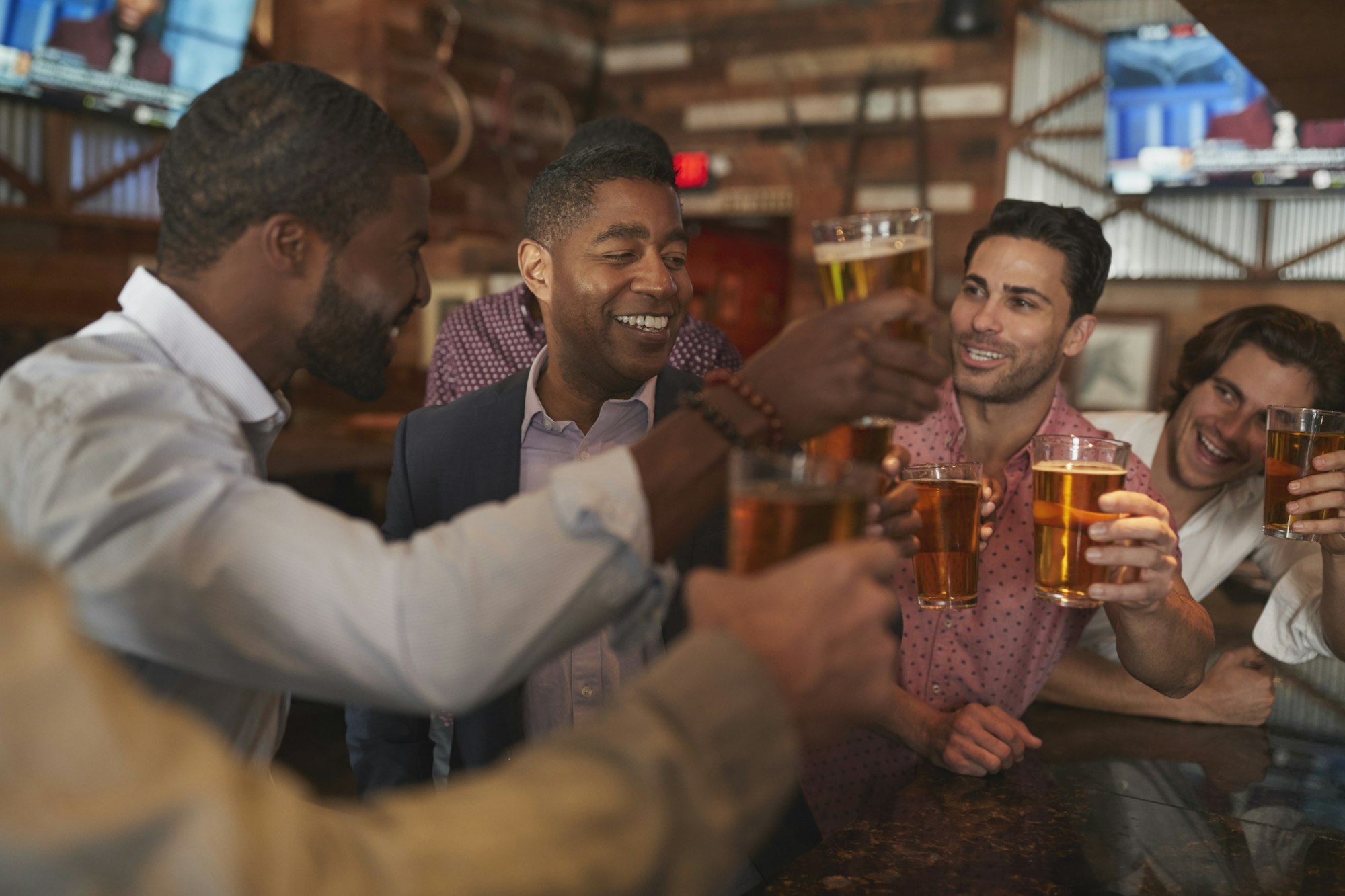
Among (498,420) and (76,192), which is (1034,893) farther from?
(76,192)

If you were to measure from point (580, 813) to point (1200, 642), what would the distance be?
4.48 ft

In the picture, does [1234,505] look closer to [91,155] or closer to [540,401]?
[540,401]

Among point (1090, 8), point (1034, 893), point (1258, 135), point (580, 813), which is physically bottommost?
point (1034, 893)

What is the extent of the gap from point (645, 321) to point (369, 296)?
0.63 metres

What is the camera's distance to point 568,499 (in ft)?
2.90

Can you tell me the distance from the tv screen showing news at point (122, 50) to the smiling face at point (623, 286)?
11.5 feet

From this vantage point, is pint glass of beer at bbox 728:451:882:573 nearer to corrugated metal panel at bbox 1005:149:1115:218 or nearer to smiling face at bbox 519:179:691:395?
smiling face at bbox 519:179:691:395

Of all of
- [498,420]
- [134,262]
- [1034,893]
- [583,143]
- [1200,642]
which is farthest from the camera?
[134,262]

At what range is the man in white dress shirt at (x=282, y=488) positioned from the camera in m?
0.85

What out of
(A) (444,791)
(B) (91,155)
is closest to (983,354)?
(A) (444,791)

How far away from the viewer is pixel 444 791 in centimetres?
62

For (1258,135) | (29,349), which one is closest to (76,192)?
(29,349)

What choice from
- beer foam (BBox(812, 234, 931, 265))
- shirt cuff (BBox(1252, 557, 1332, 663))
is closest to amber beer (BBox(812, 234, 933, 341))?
beer foam (BBox(812, 234, 931, 265))

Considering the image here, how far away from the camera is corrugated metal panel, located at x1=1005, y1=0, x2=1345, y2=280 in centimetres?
550
